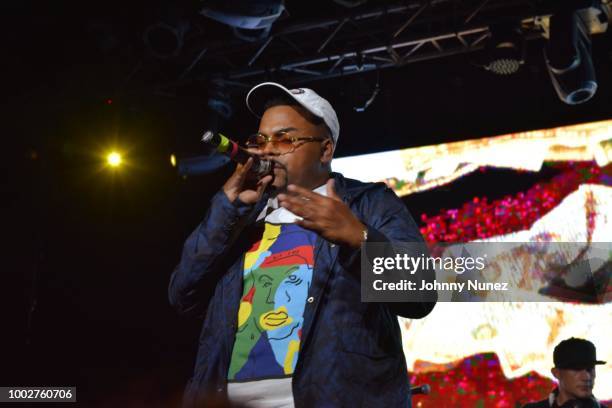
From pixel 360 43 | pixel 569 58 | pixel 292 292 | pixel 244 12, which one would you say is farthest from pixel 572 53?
pixel 292 292

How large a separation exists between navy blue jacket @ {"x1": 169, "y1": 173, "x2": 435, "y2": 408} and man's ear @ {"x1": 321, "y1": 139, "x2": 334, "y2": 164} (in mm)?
191

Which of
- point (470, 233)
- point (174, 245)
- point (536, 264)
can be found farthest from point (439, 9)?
point (174, 245)

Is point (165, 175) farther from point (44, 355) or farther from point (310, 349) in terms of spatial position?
point (310, 349)

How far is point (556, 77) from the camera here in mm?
4121

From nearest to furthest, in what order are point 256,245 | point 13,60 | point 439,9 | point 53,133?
point 256,245 → point 439,9 → point 13,60 → point 53,133

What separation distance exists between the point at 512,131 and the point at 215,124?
2.56m

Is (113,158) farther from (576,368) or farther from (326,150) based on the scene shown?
(576,368)

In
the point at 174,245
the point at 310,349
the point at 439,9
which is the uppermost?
the point at 439,9

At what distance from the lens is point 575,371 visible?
3727 mm

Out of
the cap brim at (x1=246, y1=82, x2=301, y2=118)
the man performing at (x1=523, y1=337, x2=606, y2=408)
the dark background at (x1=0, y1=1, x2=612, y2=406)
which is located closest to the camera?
the cap brim at (x1=246, y1=82, x2=301, y2=118)

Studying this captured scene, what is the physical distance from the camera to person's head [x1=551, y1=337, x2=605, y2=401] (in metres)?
3.72

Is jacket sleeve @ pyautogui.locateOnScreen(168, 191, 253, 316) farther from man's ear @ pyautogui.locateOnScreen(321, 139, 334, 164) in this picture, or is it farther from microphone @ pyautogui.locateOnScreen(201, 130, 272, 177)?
man's ear @ pyautogui.locateOnScreen(321, 139, 334, 164)

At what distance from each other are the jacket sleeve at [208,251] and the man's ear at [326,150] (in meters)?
0.43

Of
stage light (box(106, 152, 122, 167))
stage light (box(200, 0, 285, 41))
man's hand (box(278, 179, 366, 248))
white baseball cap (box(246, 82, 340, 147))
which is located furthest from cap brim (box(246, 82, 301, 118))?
stage light (box(106, 152, 122, 167))
